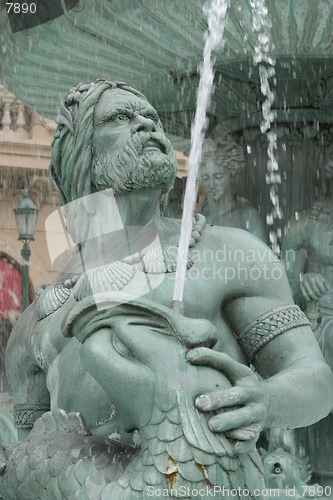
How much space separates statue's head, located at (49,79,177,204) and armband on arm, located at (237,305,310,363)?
427mm

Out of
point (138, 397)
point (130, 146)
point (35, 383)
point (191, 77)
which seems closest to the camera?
point (138, 397)

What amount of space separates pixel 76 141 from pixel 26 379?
0.70m

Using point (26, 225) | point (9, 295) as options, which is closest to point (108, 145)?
point (26, 225)

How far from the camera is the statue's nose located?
2779 mm

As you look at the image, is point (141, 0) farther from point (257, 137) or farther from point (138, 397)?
point (138, 397)

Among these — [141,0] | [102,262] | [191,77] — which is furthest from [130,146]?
[191,77]

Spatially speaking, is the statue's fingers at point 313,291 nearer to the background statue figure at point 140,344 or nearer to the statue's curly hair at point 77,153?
the background statue figure at point 140,344

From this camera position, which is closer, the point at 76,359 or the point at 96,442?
the point at 96,442

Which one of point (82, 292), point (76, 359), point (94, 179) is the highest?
point (94, 179)

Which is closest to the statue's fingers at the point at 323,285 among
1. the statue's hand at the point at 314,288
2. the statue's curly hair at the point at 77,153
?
the statue's hand at the point at 314,288

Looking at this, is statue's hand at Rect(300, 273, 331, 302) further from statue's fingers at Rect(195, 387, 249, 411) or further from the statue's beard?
statue's fingers at Rect(195, 387, 249, 411)

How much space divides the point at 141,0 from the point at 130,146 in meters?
2.30

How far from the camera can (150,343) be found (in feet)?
7.90

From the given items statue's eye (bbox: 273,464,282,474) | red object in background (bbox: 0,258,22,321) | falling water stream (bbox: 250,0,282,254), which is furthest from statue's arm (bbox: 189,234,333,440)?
red object in background (bbox: 0,258,22,321)
